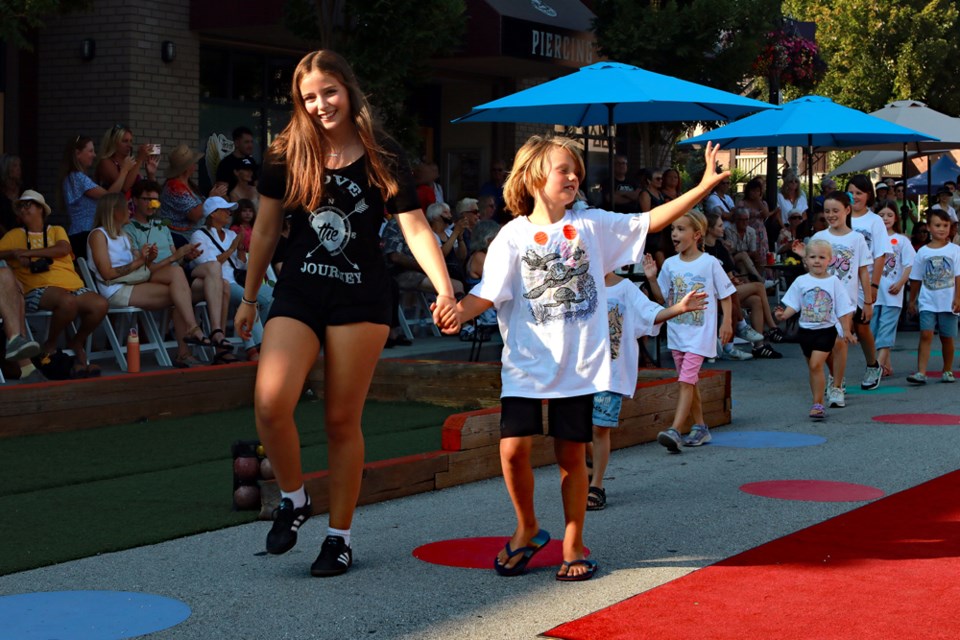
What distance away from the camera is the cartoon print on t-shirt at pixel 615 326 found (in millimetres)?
7320

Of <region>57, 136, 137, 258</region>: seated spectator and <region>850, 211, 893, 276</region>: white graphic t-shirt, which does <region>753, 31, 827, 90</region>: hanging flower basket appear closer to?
<region>850, 211, 893, 276</region>: white graphic t-shirt

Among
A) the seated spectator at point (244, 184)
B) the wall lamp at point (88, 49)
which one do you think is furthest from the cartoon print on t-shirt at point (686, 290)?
the wall lamp at point (88, 49)

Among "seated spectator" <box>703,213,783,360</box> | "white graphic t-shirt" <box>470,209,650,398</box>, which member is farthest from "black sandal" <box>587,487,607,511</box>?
"seated spectator" <box>703,213,783,360</box>

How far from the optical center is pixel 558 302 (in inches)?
224

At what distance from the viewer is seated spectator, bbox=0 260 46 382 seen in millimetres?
10328

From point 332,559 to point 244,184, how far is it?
356 inches

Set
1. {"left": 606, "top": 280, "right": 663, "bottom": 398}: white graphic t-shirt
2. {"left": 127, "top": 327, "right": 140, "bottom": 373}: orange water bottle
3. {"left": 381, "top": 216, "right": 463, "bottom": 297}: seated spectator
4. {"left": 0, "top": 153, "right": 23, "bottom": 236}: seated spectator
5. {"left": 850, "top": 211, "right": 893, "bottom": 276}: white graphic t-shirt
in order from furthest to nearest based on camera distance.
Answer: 1. {"left": 381, "top": 216, "right": 463, "bottom": 297}: seated spectator
2. {"left": 850, "top": 211, "right": 893, "bottom": 276}: white graphic t-shirt
3. {"left": 0, "top": 153, "right": 23, "bottom": 236}: seated spectator
4. {"left": 127, "top": 327, "right": 140, "bottom": 373}: orange water bottle
5. {"left": 606, "top": 280, "right": 663, "bottom": 398}: white graphic t-shirt

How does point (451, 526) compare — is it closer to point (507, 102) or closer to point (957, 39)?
point (507, 102)

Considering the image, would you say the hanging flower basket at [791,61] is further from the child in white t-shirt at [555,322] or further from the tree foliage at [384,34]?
the child in white t-shirt at [555,322]

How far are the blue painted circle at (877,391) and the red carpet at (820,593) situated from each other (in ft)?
17.8

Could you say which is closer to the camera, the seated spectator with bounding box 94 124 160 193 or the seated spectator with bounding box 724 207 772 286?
the seated spectator with bounding box 94 124 160 193

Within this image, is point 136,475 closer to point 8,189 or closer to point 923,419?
point 8,189

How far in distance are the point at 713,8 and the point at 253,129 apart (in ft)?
20.8

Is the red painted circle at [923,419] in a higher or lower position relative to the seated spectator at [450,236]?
lower
